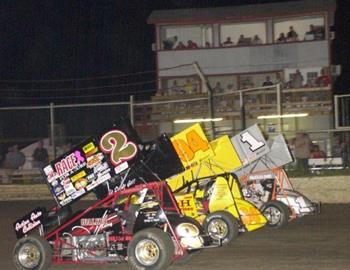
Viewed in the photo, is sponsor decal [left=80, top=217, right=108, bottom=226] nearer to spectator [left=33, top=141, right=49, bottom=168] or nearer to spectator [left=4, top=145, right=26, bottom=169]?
spectator [left=33, top=141, right=49, bottom=168]

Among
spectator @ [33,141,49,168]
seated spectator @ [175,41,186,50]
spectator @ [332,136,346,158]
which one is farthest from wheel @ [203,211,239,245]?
seated spectator @ [175,41,186,50]

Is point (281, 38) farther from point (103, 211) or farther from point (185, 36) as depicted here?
point (103, 211)

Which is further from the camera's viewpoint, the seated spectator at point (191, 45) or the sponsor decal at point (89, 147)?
the seated spectator at point (191, 45)

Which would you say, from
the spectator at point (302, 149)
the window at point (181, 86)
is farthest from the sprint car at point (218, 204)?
the window at point (181, 86)

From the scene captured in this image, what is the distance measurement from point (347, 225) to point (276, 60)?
58.3 feet

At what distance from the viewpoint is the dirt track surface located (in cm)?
1009

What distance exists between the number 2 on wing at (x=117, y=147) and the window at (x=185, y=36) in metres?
22.5

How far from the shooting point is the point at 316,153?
66.1ft

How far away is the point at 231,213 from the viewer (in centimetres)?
1183

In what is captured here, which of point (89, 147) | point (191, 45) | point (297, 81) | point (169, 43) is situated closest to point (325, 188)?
point (297, 81)

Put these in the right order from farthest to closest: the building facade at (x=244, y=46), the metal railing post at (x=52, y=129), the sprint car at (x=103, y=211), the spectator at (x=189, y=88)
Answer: the building facade at (x=244, y=46) < the spectator at (x=189, y=88) < the metal railing post at (x=52, y=129) < the sprint car at (x=103, y=211)

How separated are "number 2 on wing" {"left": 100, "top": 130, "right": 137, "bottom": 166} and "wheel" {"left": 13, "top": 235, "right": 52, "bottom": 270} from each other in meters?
1.39

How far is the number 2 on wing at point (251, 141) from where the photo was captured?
13.6 metres

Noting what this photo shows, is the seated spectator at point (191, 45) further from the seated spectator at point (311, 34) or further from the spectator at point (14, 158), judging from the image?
the spectator at point (14, 158)
